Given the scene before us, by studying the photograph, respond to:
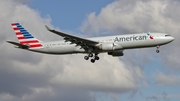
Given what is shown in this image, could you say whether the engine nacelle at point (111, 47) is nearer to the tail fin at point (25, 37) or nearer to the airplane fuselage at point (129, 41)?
the airplane fuselage at point (129, 41)

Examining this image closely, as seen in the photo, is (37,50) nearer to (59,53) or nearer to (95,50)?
(59,53)

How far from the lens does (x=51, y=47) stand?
263 ft

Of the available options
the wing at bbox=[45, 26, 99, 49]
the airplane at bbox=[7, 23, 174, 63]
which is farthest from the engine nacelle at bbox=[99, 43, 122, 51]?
the wing at bbox=[45, 26, 99, 49]

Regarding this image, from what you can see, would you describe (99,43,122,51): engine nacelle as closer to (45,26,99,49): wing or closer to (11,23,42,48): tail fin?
(45,26,99,49): wing

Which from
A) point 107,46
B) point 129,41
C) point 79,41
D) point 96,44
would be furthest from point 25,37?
point 129,41

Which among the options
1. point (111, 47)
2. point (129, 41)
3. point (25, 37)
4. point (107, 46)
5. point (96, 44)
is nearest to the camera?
point (129, 41)

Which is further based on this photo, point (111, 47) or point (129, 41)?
point (111, 47)

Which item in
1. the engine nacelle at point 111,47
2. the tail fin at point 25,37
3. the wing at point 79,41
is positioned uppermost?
the tail fin at point 25,37

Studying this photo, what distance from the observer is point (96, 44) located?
76.7m

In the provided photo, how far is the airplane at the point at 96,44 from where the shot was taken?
7412cm

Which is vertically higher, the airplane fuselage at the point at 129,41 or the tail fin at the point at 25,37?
the tail fin at the point at 25,37

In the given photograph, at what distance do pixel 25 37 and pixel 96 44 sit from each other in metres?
15.8

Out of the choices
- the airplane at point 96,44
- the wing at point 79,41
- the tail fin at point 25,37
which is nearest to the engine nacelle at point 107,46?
the airplane at point 96,44

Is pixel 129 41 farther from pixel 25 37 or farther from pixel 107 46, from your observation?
pixel 25 37
